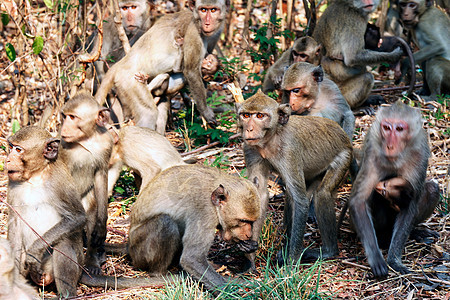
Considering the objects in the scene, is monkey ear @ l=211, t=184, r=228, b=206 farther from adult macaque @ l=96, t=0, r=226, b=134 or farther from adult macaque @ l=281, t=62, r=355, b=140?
adult macaque @ l=96, t=0, r=226, b=134

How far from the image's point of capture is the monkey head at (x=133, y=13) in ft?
30.6

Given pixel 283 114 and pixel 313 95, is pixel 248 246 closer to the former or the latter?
pixel 283 114

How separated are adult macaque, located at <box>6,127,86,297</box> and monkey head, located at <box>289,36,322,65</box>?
158 inches

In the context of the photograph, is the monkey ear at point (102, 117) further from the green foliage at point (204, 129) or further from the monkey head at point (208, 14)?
the monkey head at point (208, 14)

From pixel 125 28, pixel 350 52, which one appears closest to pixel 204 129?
pixel 125 28

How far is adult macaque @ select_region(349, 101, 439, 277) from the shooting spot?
17.8ft

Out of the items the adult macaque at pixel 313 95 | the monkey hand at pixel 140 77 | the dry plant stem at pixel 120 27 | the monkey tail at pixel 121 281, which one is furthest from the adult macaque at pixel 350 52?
the monkey tail at pixel 121 281

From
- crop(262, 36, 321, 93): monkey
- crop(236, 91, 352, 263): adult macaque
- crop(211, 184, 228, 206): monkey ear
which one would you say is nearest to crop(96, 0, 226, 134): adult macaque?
crop(262, 36, 321, 93): monkey

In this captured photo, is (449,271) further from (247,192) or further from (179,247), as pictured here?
(179,247)

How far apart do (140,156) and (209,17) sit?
260cm

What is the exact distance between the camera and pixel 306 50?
830 cm

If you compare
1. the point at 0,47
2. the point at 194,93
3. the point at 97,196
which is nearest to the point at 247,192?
the point at 97,196

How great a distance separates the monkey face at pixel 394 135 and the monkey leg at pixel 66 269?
9.40 ft

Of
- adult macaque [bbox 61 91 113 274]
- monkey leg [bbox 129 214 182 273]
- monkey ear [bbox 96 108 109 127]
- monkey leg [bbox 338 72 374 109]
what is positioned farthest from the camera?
monkey leg [bbox 338 72 374 109]
